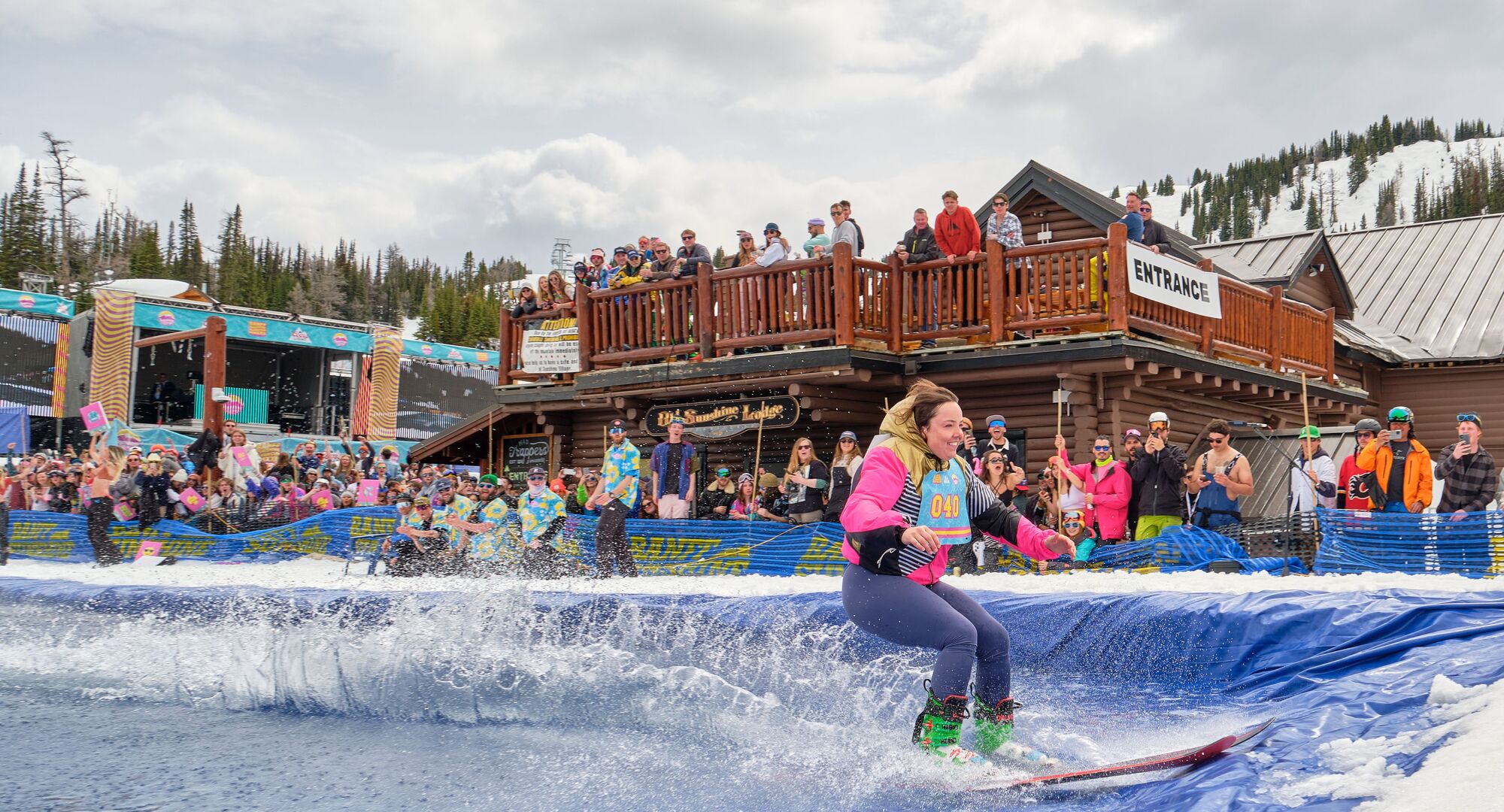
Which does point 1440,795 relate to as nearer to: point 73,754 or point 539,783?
point 539,783

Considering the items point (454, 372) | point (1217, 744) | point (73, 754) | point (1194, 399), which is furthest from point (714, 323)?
point (454, 372)

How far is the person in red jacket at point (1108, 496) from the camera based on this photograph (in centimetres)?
1101

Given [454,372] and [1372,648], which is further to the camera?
[454,372]

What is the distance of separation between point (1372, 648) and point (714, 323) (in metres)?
10.2

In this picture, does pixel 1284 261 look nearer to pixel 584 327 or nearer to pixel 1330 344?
pixel 1330 344

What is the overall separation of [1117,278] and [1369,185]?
170996 mm

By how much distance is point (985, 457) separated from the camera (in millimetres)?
11695

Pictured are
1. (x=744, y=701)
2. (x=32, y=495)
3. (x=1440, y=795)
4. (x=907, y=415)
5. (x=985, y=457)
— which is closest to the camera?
(x=1440, y=795)

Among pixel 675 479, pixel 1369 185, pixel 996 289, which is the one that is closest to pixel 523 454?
pixel 675 479

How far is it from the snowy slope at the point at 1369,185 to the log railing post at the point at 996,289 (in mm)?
133763

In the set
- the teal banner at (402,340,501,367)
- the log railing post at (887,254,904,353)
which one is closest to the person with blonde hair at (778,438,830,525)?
the log railing post at (887,254,904,353)

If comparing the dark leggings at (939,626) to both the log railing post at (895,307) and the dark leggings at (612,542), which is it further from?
the log railing post at (895,307)

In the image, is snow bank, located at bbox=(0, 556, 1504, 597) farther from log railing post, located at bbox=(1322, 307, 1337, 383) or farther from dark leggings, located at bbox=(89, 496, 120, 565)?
log railing post, located at bbox=(1322, 307, 1337, 383)

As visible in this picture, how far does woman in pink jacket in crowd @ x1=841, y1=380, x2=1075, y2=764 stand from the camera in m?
4.75
